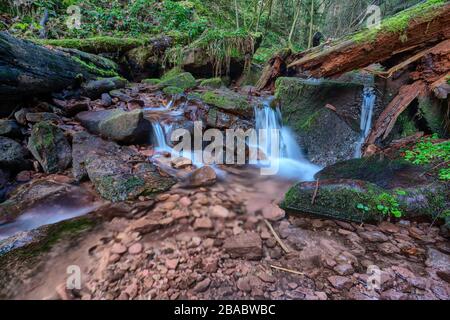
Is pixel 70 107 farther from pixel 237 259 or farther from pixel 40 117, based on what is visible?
pixel 237 259

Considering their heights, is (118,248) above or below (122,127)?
below

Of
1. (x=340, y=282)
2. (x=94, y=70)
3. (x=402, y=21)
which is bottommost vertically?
(x=340, y=282)

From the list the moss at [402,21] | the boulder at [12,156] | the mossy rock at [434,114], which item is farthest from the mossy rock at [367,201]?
the boulder at [12,156]

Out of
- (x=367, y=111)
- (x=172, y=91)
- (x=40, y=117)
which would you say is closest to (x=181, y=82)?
(x=172, y=91)

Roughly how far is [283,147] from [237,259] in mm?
3423

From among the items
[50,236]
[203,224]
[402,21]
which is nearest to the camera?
[50,236]

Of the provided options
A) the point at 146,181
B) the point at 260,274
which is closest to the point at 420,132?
the point at 260,274

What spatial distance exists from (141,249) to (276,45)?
14862 mm

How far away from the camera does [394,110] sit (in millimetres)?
4105

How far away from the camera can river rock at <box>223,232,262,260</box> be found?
2.15 m

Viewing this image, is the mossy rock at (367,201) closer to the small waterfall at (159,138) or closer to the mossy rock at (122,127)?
the small waterfall at (159,138)

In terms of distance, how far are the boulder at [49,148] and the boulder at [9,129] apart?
306 millimetres
